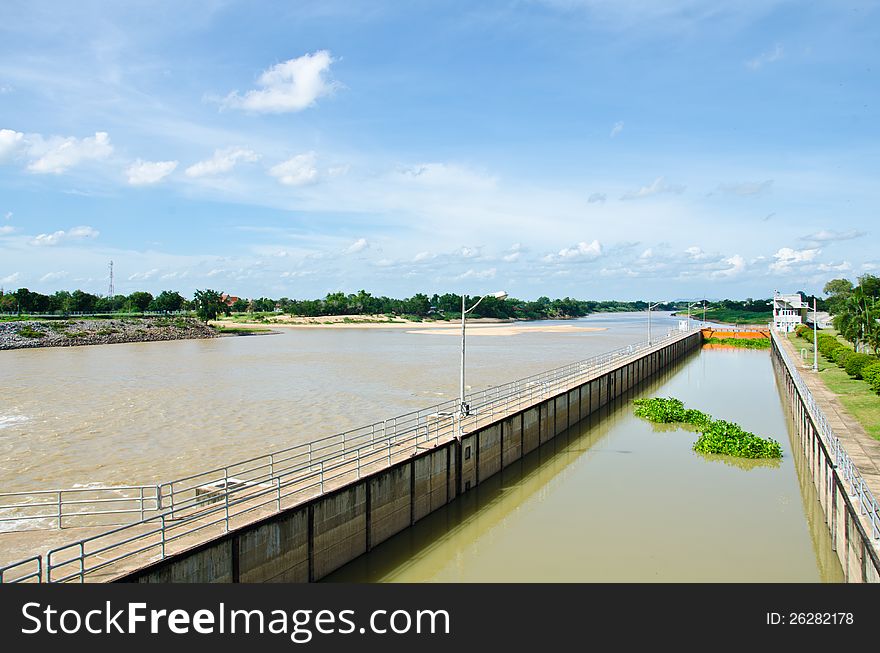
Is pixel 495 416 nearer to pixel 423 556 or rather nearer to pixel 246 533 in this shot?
pixel 423 556

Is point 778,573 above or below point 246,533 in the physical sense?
below

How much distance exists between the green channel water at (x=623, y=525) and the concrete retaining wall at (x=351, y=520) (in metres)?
0.51

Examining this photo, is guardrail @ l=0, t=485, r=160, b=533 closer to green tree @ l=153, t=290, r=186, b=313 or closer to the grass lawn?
the grass lawn

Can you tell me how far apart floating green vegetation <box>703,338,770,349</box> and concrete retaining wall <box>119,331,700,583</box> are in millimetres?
82036

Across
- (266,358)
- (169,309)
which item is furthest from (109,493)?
(169,309)

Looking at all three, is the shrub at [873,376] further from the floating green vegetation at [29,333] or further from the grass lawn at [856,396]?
the floating green vegetation at [29,333]

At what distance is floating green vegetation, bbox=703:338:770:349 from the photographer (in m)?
98.4

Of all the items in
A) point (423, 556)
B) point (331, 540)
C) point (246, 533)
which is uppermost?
point (246, 533)

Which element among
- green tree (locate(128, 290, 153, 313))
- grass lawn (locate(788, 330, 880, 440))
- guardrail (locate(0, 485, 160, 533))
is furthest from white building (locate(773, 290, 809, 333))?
green tree (locate(128, 290, 153, 313))

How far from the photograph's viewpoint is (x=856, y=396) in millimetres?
32938

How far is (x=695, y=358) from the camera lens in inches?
3258

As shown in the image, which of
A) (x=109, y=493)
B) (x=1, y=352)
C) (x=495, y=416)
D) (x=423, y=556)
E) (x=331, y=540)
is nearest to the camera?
(x=331, y=540)
